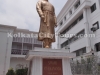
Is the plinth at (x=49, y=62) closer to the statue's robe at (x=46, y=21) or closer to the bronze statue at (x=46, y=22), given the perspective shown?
the bronze statue at (x=46, y=22)

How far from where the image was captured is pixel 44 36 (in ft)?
15.6

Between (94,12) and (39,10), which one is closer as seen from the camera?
(39,10)

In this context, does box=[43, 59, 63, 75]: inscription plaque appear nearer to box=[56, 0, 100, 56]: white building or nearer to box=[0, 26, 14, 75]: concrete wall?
box=[0, 26, 14, 75]: concrete wall

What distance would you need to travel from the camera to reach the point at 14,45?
55.4 ft

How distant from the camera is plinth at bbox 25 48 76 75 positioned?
409 cm

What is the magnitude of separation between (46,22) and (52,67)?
5.71ft

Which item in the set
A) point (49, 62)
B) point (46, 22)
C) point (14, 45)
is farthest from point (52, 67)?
point (14, 45)

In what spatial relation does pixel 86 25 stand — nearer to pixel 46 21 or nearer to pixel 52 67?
pixel 46 21

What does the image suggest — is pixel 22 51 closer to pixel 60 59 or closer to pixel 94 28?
pixel 94 28

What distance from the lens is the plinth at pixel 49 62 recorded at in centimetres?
409

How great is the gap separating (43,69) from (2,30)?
10879mm

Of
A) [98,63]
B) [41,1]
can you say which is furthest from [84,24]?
[41,1]

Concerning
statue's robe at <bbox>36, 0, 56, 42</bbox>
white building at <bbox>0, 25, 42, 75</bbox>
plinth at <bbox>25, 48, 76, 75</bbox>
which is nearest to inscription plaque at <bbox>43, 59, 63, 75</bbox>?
plinth at <bbox>25, 48, 76, 75</bbox>

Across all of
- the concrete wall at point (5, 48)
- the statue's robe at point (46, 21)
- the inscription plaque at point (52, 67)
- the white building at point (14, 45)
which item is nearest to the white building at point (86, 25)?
the white building at point (14, 45)
